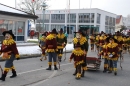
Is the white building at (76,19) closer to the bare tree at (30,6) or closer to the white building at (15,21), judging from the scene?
the bare tree at (30,6)

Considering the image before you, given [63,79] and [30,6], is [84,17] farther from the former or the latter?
[63,79]

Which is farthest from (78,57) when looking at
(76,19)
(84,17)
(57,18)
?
(57,18)

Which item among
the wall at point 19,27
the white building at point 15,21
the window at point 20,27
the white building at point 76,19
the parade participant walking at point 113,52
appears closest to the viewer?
the parade participant walking at point 113,52

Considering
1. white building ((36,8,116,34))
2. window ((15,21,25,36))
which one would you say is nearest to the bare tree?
white building ((36,8,116,34))

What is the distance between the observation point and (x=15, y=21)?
27.0 metres

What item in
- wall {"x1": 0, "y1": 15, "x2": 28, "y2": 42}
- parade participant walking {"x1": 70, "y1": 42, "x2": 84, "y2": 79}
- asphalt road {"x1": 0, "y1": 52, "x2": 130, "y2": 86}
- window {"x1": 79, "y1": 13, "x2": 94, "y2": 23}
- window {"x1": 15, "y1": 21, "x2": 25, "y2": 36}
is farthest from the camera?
window {"x1": 79, "y1": 13, "x2": 94, "y2": 23}

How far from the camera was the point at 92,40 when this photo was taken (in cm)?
2327

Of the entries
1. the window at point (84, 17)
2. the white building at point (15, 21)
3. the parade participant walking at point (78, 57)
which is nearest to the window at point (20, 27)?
the white building at point (15, 21)

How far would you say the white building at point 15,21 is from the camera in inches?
976

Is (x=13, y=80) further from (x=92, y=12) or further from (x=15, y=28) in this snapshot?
(x=92, y=12)

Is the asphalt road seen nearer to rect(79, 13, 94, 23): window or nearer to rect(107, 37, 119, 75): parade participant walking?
rect(107, 37, 119, 75): parade participant walking

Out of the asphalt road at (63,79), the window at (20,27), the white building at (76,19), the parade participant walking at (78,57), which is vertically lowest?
the asphalt road at (63,79)

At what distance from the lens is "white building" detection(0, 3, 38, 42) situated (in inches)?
976

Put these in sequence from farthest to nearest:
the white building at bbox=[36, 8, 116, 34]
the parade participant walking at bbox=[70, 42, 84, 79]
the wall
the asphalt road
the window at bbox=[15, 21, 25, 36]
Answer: the white building at bbox=[36, 8, 116, 34] → the window at bbox=[15, 21, 25, 36] → the wall → the parade participant walking at bbox=[70, 42, 84, 79] → the asphalt road
